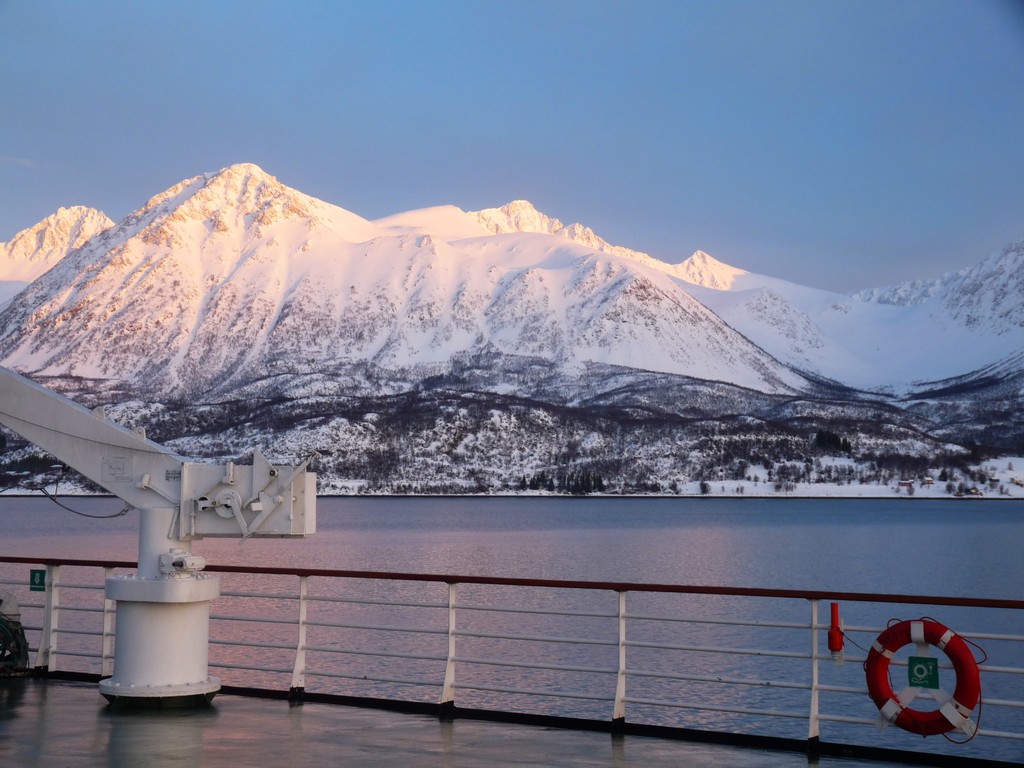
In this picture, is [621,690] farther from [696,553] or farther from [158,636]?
[696,553]

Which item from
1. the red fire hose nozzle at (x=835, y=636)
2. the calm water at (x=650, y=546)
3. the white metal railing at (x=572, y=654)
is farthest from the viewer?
the calm water at (x=650, y=546)

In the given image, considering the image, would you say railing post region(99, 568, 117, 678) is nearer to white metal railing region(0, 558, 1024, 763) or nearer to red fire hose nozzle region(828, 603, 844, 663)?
white metal railing region(0, 558, 1024, 763)

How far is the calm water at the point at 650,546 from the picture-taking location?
2430 inches

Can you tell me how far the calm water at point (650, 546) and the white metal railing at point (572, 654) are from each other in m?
14.9

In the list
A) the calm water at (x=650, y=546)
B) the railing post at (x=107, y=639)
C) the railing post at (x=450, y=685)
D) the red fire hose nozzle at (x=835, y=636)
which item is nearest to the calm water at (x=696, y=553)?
the calm water at (x=650, y=546)

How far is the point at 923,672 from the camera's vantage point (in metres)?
→ 8.27

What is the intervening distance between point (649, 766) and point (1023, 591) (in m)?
52.3

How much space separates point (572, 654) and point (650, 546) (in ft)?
187

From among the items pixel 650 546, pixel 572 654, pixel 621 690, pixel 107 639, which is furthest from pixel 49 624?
pixel 650 546

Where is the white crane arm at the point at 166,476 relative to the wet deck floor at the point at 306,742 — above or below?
above

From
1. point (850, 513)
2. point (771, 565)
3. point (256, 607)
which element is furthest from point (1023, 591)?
point (850, 513)

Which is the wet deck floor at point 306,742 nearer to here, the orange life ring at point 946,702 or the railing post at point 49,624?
the orange life ring at point 946,702

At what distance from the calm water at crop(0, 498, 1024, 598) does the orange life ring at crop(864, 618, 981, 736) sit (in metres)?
46.3

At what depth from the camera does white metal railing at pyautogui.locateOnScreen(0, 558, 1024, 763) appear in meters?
9.67
